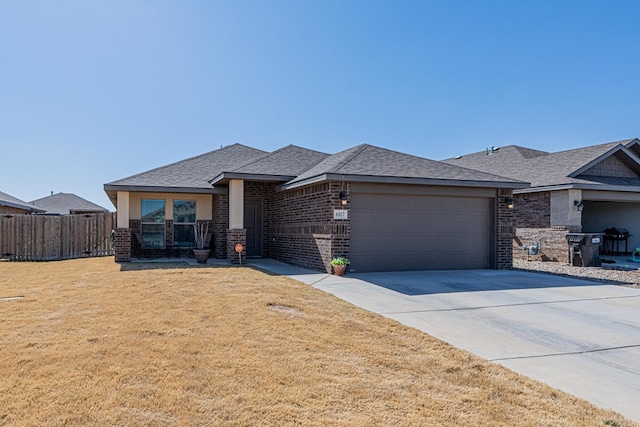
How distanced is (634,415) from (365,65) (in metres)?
14.5

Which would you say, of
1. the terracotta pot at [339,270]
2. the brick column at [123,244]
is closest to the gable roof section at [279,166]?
the brick column at [123,244]

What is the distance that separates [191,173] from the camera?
1591 centimetres

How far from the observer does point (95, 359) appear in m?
4.06

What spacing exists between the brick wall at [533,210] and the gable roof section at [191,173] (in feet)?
35.1

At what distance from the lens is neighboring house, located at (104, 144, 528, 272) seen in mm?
11102

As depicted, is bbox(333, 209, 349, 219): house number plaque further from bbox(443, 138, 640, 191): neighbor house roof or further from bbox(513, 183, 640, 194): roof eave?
bbox(443, 138, 640, 191): neighbor house roof

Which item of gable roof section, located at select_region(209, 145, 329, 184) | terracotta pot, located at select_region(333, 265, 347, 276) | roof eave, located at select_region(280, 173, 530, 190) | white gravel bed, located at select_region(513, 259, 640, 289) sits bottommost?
white gravel bed, located at select_region(513, 259, 640, 289)

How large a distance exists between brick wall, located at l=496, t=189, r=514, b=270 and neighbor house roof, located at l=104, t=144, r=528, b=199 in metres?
0.44

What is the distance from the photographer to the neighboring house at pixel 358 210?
11.1 m

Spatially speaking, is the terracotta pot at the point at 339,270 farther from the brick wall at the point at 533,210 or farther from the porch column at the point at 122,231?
the brick wall at the point at 533,210

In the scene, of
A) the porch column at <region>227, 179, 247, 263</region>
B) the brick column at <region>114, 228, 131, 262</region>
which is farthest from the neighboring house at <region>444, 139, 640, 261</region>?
the brick column at <region>114, 228, 131, 262</region>

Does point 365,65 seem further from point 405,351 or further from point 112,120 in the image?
point 405,351

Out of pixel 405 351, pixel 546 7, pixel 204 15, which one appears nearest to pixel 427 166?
pixel 546 7

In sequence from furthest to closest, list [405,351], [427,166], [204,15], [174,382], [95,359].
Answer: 1. [427,166]
2. [204,15]
3. [405,351]
4. [95,359]
5. [174,382]
